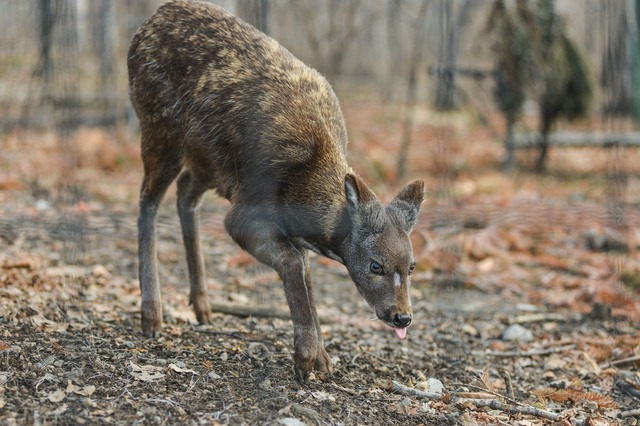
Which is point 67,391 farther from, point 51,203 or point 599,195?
point 599,195

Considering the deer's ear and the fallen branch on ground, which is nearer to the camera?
the deer's ear

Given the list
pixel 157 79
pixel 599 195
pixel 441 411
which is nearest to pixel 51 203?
pixel 157 79

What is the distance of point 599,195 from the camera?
13.7 metres

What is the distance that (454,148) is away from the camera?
1677 centimetres

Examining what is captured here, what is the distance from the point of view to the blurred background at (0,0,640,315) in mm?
7863

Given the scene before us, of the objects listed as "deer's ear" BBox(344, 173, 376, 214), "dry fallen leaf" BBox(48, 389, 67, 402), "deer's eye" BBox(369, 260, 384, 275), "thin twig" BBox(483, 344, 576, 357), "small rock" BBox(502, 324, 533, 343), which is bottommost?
"small rock" BBox(502, 324, 533, 343)

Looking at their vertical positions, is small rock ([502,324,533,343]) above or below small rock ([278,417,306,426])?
below

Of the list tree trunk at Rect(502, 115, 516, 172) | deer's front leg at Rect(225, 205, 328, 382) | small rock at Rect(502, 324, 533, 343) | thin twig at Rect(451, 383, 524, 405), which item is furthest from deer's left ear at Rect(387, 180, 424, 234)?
tree trunk at Rect(502, 115, 516, 172)

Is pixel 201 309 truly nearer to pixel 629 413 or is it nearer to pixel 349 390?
pixel 349 390

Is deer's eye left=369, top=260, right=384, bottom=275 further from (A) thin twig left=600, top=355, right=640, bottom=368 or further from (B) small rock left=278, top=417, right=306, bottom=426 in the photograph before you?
(A) thin twig left=600, top=355, right=640, bottom=368

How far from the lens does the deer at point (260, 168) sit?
216 inches

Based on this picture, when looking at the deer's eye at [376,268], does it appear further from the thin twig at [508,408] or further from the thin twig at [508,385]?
the thin twig at [508,385]

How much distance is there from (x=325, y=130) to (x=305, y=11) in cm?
922

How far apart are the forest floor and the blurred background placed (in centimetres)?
7
